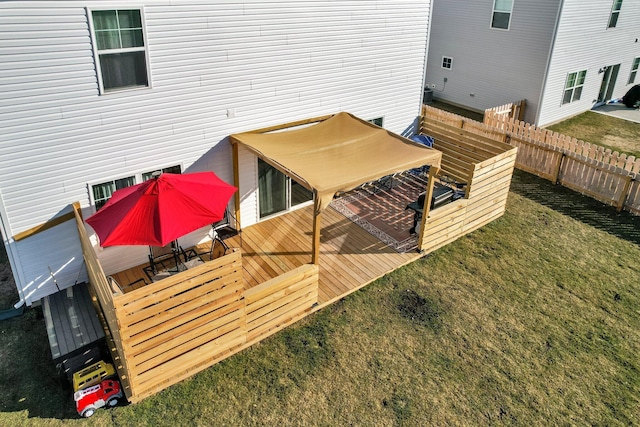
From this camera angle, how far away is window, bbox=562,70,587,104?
20.2 meters

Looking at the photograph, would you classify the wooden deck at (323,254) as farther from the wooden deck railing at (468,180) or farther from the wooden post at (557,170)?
the wooden post at (557,170)

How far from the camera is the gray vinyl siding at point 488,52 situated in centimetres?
1872

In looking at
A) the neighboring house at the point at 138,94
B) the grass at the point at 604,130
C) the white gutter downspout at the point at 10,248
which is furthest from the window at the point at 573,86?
the white gutter downspout at the point at 10,248

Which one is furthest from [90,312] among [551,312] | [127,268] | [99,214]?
[551,312]

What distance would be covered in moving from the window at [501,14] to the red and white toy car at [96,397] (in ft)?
65.2

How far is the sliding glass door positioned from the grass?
13107 mm

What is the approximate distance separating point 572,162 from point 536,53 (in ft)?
21.0

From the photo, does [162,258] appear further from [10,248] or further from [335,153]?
[335,153]

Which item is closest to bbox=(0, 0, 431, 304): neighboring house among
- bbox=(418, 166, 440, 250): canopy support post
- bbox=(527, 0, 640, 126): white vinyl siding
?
bbox=(418, 166, 440, 250): canopy support post

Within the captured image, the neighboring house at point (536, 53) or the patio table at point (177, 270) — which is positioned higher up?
the neighboring house at point (536, 53)

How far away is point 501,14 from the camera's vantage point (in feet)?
65.4

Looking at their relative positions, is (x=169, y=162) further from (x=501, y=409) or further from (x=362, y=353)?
(x=501, y=409)

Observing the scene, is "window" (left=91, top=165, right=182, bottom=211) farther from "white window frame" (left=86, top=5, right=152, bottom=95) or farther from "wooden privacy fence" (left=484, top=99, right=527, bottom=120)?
"wooden privacy fence" (left=484, top=99, right=527, bottom=120)

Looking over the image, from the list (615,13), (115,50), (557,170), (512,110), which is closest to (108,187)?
(115,50)
